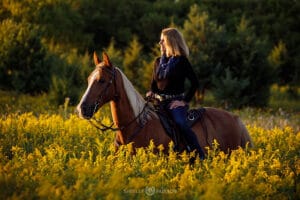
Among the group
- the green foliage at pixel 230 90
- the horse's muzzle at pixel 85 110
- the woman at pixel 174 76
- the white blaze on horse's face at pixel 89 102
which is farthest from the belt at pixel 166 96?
the green foliage at pixel 230 90

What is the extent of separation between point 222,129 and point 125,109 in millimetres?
2056

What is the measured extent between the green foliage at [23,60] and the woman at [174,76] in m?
19.3

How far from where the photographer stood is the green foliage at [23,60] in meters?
25.3

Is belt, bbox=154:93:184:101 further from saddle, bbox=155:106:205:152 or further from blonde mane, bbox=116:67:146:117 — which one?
blonde mane, bbox=116:67:146:117

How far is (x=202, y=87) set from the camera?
26828 millimetres

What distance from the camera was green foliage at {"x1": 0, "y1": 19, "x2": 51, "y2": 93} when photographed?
25297mm

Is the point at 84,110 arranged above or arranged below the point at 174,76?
below

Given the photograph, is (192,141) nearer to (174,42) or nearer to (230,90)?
(174,42)

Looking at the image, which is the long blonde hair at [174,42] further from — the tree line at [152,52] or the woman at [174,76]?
the tree line at [152,52]

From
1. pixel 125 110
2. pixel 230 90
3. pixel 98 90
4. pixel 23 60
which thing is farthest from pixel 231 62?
pixel 98 90

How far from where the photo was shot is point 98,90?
6.20 m

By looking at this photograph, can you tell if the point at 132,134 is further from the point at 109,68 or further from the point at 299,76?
the point at 299,76

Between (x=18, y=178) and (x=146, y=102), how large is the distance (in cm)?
277

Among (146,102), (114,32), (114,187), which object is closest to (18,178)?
(114,187)
